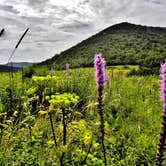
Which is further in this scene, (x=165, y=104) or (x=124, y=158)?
(x=124, y=158)

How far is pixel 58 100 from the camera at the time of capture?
3.34 metres

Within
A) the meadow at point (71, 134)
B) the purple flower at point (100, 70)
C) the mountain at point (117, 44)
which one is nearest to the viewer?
the meadow at point (71, 134)

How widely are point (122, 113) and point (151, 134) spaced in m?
1.91

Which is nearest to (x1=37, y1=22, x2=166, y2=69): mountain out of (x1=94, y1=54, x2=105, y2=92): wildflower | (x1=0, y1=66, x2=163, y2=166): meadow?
(x1=0, y1=66, x2=163, y2=166): meadow

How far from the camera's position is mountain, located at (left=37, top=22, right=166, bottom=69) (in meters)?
38.8

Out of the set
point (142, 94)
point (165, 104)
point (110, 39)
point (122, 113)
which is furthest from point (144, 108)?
point (110, 39)

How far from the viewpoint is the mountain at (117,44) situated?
38.8 m

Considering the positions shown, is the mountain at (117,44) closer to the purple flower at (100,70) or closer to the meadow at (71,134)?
the meadow at (71,134)

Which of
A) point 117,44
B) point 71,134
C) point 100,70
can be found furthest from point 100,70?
point 117,44

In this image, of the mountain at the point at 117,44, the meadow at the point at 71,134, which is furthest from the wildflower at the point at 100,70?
the mountain at the point at 117,44

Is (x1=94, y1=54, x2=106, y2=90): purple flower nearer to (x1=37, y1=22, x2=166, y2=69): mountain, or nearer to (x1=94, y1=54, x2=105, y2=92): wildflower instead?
(x1=94, y1=54, x2=105, y2=92): wildflower

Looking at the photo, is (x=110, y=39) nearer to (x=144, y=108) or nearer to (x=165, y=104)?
(x=144, y=108)

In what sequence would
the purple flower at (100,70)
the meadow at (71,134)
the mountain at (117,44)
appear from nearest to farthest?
the meadow at (71,134) → the purple flower at (100,70) → the mountain at (117,44)

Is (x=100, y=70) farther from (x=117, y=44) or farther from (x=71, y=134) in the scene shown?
(x=117, y=44)
